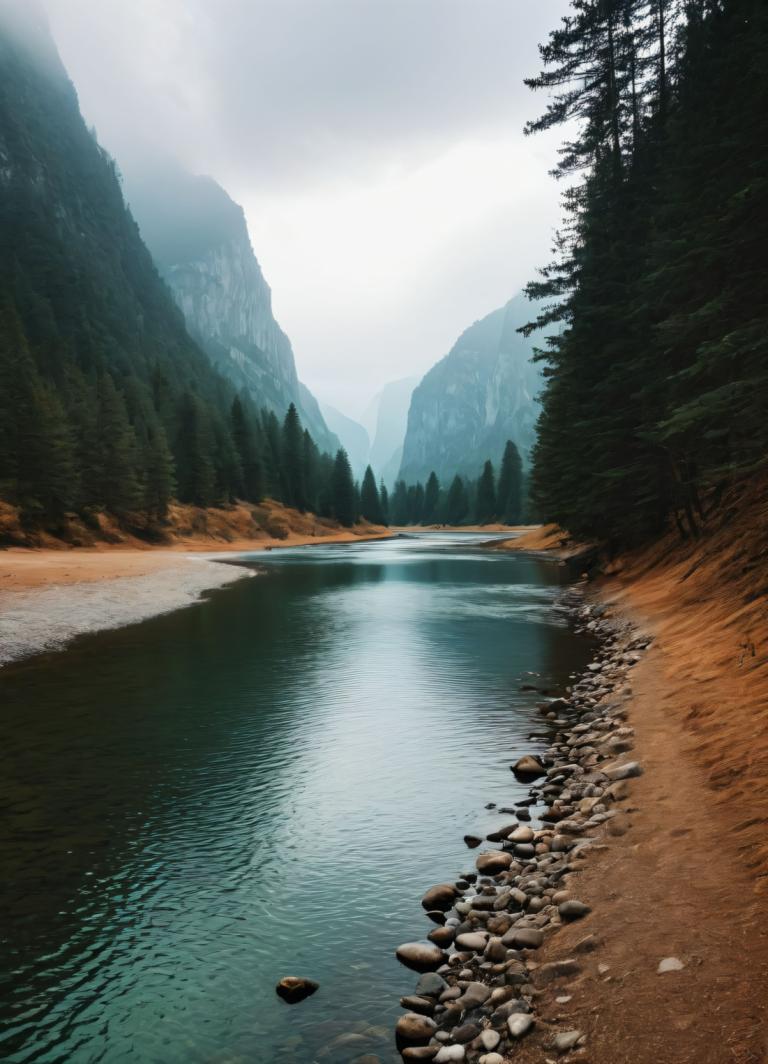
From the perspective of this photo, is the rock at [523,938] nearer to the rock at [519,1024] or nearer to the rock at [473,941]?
the rock at [473,941]

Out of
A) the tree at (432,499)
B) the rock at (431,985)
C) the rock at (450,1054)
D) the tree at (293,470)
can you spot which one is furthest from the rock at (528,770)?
the tree at (432,499)

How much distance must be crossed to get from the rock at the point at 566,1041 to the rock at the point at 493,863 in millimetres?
2908

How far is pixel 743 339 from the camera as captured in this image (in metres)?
12.7

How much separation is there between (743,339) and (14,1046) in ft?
48.8

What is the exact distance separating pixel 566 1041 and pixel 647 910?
1.69m

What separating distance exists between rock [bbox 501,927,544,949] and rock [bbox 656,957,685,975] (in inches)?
43.6

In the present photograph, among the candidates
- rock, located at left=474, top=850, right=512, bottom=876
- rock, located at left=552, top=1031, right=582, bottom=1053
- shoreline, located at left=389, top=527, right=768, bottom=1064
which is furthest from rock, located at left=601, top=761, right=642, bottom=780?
rock, located at left=552, top=1031, right=582, bottom=1053

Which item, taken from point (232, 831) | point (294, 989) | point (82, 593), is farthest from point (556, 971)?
point (82, 593)

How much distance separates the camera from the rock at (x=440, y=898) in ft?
21.9

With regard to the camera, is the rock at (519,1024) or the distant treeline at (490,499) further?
the distant treeline at (490,499)

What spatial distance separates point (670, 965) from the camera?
4.64 metres

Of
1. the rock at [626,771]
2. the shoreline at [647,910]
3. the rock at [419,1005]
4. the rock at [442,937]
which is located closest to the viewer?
the shoreline at [647,910]

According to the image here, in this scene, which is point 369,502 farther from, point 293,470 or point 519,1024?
point 519,1024

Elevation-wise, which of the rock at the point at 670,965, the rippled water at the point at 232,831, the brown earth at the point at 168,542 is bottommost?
the rippled water at the point at 232,831
